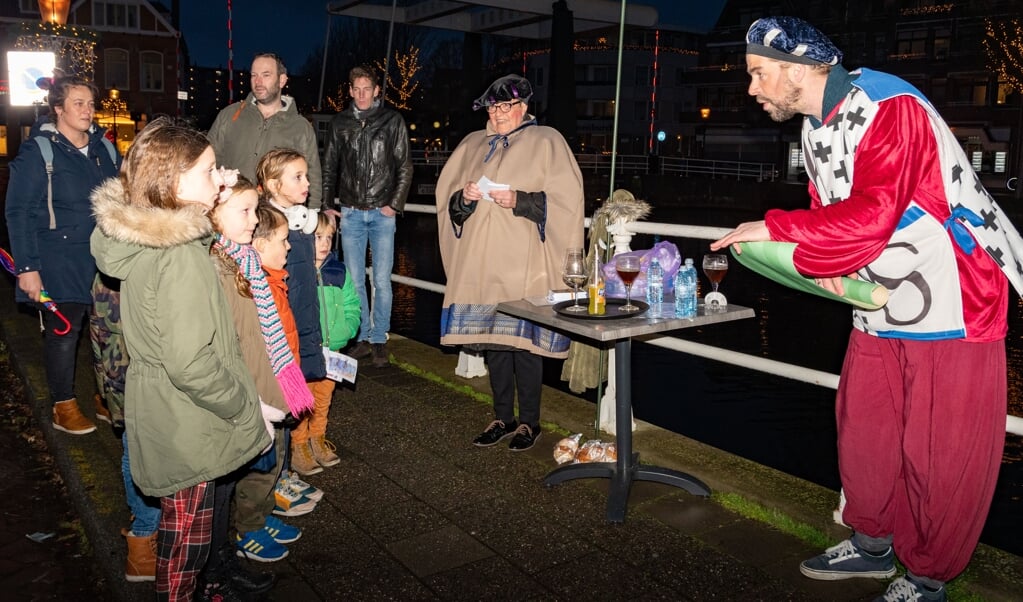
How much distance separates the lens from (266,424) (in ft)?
9.84

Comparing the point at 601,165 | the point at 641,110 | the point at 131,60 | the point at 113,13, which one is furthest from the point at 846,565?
the point at 641,110

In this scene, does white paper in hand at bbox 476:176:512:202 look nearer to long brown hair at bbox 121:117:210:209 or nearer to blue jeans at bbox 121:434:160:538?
long brown hair at bbox 121:117:210:209

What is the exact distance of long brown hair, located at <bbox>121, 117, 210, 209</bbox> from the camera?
8.69 feet

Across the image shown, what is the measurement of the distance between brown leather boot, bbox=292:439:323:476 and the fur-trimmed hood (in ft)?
6.32

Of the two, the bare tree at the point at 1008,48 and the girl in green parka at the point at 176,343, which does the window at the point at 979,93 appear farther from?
the girl in green parka at the point at 176,343

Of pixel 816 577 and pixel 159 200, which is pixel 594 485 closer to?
pixel 816 577

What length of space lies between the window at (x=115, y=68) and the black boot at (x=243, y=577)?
51.2m

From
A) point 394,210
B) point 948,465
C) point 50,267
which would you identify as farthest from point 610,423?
point 50,267

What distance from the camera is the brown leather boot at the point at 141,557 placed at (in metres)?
3.33

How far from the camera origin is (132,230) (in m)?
2.55

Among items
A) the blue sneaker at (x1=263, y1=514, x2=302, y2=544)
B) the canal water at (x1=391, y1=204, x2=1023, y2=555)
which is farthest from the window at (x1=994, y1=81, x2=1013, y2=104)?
the blue sneaker at (x1=263, y1=514, x2=302, y2=544)

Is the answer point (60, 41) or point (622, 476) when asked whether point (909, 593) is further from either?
point (60, 41)

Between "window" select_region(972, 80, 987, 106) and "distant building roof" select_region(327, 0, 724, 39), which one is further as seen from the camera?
"window" select_region(972, 80, 987, 106)

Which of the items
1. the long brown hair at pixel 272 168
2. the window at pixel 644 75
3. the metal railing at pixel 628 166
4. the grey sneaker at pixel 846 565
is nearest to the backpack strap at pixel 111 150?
the long brown hair at pixel 272 168
